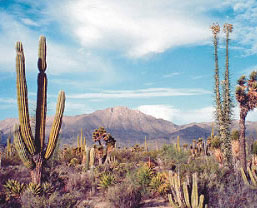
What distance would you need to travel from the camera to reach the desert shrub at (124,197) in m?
8.23

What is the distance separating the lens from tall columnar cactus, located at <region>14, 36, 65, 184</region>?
939 centimetres

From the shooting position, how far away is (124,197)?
27.5 ft

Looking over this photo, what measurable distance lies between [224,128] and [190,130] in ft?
412

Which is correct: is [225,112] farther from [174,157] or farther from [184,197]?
[184,197]

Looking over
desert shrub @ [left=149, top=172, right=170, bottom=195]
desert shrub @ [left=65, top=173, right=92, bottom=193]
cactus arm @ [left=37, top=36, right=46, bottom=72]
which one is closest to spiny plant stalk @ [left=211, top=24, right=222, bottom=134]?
desert shrub @ [left=149, top=172, right=170, bottom=195]

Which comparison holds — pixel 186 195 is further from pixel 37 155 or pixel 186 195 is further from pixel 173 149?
pixel 173 149

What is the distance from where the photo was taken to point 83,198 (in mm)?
9766

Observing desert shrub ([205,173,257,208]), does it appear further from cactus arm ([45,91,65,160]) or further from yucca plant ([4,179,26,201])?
yucca plant ([4,179,26,201])

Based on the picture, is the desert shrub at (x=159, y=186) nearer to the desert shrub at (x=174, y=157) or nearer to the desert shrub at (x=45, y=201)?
the desert shrub at (x=45, y=201)

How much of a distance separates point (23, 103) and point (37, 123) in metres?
1.03

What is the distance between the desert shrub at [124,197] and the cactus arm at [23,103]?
349 centimetres

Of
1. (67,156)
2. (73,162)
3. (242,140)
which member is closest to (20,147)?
(73,162)

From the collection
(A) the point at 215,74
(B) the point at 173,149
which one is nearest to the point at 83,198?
(A) the point at 215,74

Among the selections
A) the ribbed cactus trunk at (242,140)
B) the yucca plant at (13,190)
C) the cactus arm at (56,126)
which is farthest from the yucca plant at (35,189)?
the ribbed cactus trunk at (242,140)
